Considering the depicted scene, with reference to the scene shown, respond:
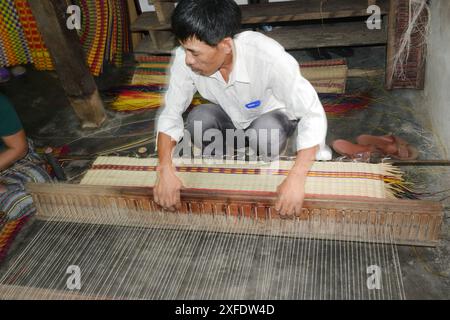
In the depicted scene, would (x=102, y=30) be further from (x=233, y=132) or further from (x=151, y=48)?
(x=233, y=132)

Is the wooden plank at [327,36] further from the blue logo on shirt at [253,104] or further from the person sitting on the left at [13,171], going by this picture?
the person sitting on the left at [13,171]

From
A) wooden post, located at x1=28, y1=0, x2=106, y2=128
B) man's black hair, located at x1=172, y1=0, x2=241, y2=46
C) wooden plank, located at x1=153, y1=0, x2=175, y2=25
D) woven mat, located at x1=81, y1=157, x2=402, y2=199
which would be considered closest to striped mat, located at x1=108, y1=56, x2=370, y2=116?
wooden post, located at x1=28, y1=0, x2=106, y2=128

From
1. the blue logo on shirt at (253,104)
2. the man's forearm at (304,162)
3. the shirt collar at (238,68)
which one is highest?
the shirt collar at (238,68)

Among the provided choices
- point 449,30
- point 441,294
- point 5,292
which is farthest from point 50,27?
point 441,294

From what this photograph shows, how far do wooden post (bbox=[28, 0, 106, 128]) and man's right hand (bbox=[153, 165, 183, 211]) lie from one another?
2.12 metres

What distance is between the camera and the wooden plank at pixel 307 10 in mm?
4074

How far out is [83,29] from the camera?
5.30 metres

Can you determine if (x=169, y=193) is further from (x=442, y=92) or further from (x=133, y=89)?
(x=133, y=89)

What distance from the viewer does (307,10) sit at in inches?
164

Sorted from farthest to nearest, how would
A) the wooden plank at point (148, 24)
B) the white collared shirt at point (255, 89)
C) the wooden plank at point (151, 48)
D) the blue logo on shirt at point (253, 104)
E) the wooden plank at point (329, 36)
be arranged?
the wooden plank at point (151, 48) → the wooden plank at point (148, 24) → the wooden plank at point (329, 36) → the blue logo on shirt at point (253, 104) → the white collared shirt at point (255, 89)

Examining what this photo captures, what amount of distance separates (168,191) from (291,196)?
716mm

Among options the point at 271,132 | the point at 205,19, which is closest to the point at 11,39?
the point at 271,132

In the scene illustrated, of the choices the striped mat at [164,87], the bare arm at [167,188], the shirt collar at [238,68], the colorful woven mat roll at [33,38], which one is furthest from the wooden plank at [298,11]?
the bare arm at [167,188]

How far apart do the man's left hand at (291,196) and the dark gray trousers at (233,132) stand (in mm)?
807
